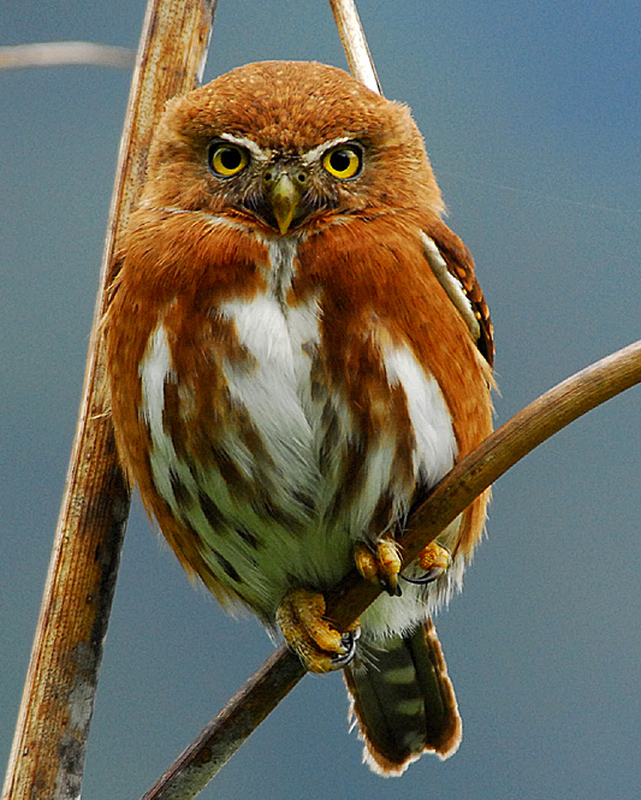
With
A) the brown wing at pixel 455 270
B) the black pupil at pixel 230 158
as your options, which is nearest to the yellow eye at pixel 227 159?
the black pupil at pixel 230 158

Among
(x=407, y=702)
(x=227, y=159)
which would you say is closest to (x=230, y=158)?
(x=227, y=159)

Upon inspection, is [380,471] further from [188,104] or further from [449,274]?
[188,104]

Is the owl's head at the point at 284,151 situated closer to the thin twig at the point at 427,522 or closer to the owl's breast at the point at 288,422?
the owl's breast at the point at 288,422

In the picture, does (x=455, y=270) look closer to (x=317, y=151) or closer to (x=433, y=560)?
(x=317, y=151)

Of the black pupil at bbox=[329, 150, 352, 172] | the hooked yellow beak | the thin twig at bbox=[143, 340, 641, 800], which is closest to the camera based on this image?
the thin twig at bbox=[143, 340, 641, 800]

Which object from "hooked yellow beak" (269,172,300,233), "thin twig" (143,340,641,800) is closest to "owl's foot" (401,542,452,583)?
"thin twig" (143,340,641,800)

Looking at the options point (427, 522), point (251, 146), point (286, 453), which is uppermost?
point (251, 146)

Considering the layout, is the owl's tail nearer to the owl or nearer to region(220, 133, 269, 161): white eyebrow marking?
the owl
